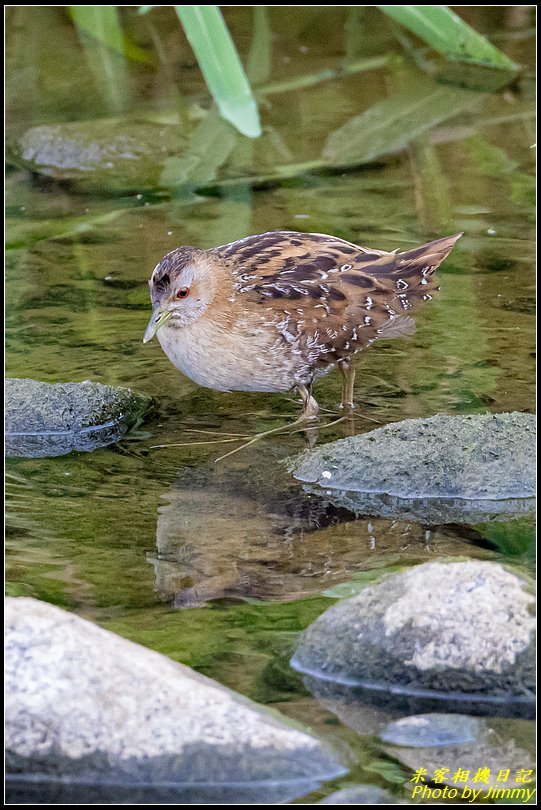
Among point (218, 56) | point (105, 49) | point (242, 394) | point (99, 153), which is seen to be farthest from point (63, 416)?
point (105, 49)

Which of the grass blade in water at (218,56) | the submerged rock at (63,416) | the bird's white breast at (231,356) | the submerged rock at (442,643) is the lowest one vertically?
the submerged rock at (442,643)

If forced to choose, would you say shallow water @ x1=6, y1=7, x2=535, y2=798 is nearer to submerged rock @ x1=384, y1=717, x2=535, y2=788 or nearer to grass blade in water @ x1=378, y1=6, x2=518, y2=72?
submerged rock @ x1=384, y1=717, x2=535, y2=788

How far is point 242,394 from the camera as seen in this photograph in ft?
21.1

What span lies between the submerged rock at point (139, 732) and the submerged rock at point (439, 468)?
175 centimetres

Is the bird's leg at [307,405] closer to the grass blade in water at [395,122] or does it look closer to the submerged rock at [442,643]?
the submerged rock at [442,643]

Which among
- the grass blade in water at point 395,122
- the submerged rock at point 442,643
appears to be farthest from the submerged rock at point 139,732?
the grass blade in water at point 395,122

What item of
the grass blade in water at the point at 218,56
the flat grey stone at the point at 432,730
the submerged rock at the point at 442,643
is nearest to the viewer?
the flat grey stone at the point at 432,730

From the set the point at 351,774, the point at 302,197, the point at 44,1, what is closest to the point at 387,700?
the point at 351,774

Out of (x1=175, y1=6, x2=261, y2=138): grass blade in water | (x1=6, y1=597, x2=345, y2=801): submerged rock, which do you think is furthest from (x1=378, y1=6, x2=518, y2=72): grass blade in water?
(x1=6, y1=597, x2=345, y2=801): submerged rock

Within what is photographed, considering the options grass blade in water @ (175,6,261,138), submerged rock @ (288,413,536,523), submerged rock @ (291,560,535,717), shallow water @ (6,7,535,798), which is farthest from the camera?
grass blade in water @ (175,6,261,138)

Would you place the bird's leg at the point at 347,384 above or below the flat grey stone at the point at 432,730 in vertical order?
above

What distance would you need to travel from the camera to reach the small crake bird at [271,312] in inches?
229

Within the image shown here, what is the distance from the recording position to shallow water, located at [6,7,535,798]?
437 centimetres

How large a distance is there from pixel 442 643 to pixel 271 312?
8.03 feet
